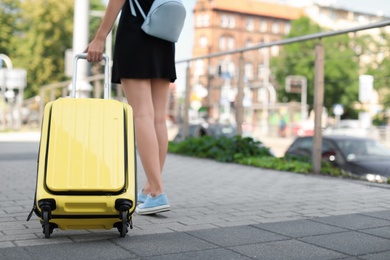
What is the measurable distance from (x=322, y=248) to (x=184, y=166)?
19.3ft

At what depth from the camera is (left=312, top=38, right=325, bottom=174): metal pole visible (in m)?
8.15

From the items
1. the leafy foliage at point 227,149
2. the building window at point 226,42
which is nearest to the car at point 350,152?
the leafy foliage at point 227,149

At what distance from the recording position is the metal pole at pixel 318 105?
8148 millimetres

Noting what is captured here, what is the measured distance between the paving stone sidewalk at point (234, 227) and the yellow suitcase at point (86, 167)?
0.52ft

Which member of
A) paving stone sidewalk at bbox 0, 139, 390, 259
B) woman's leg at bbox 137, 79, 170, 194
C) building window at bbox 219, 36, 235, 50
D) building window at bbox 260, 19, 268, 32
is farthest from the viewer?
building window at bbox 260, 19, 268, 32

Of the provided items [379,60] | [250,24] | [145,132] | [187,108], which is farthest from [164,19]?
[250,24]

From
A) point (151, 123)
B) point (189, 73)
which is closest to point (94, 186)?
point (151, 123)

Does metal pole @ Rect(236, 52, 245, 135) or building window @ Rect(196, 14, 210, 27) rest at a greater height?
building window @ Rect(196, 14, 210, 27)

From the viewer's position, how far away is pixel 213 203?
5.18 metres

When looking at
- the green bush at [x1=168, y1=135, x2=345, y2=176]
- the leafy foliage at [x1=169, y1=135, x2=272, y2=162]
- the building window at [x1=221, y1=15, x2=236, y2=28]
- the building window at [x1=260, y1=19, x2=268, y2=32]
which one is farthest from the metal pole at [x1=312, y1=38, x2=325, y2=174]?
the building window at [x1=260, y1=19, x2=268, y2=32]

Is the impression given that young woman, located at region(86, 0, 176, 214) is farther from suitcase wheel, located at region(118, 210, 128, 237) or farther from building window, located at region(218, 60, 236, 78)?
building window, located at region(218, 60, 236, 78)

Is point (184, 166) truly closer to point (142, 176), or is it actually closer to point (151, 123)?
point (142, 176)

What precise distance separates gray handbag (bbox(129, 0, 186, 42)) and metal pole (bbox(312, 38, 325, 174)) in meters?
4.16

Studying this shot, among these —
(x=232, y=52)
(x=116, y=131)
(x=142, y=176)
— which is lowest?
(x=142, y=176)
